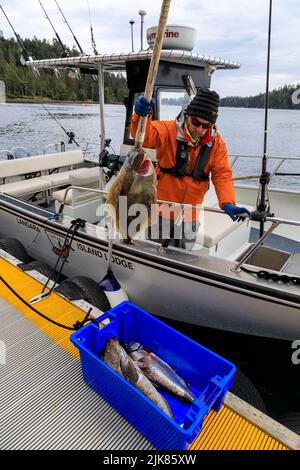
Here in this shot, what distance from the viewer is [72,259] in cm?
416

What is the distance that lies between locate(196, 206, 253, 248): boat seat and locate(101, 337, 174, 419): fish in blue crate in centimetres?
173

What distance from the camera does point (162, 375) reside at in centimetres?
208

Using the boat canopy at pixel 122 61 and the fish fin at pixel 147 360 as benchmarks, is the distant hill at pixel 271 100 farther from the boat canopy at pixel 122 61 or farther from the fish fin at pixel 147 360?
the fish fin at pixel 147 360

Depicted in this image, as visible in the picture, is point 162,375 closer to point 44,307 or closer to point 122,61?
point 44,307

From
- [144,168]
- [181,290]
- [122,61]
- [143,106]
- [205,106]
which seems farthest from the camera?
[122,61]

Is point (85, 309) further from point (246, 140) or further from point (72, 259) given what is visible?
point (246, 140)

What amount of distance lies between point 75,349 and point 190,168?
195cm

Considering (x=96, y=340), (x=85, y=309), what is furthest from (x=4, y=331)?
(x=96, y=340)

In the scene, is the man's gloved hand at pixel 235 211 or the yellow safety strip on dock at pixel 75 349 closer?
the yellow safety strip on dock at pixel 75 349

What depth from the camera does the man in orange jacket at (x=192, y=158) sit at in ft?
9.03

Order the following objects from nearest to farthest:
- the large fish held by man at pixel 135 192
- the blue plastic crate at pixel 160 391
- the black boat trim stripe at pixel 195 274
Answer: the blue plastic crate at pixel 160 391
the large fish held by man at pixel 135 192
the black boat trim stripe at pixel 195 274

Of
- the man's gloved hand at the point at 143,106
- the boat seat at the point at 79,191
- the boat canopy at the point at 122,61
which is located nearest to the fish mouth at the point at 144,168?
the man's gloved hand at the point at 143,106

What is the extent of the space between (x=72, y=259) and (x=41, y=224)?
0.67 meters

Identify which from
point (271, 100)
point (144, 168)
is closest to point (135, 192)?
point (144, 168)
